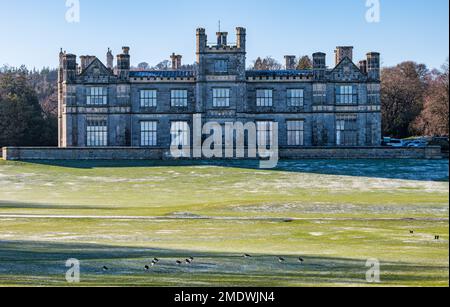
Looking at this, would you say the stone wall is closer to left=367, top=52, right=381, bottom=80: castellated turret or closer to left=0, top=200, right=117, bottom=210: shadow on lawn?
left=367, top=52, right=381, bottom=80: castellated turret

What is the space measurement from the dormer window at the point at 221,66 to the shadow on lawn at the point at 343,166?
9458 mm

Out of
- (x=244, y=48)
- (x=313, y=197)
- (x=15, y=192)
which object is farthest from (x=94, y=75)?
(x=313, y=197)

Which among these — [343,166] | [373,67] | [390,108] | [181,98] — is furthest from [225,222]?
[390,108]

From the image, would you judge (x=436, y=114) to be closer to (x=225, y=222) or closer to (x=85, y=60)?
(x=85, y=60)

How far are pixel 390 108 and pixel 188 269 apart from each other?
259ft

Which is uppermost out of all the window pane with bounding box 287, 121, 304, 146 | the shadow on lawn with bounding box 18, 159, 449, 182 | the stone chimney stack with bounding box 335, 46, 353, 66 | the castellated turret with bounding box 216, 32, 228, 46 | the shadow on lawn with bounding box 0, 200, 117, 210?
the castellated turret with bounding box 216, 32, 228, 46

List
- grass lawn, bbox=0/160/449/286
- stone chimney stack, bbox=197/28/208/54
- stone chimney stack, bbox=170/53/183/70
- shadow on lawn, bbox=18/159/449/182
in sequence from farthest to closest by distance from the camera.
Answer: stone chimney stack, bbox=170/53/183/70 → stone chimney stack, bbox=197/28/208/54 → shadow on lawn, bbox=18/159/449/182 → grass lawn, bbox=0/160/449/286

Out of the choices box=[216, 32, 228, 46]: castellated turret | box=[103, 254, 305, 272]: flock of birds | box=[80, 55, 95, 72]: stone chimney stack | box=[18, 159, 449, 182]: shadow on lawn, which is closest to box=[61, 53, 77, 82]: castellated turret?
box=[80, 55, 95, 72]: stone chimney stack

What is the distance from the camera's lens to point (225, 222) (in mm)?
30859

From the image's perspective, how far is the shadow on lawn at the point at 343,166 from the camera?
54406 mm

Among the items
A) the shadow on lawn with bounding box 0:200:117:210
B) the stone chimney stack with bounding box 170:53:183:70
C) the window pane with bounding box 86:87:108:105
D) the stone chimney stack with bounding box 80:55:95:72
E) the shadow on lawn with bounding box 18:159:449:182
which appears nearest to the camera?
the shadow on lawn with bounding box 0:200:117:210

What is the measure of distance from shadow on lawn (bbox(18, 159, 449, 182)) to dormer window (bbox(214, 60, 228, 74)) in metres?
9.46

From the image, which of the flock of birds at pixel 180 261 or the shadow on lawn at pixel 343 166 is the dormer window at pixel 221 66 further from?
the flock of birds at pixel 180 261

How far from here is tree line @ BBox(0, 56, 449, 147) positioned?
77938 millimetres
